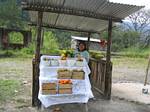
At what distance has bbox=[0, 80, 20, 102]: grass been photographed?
27.1 ft

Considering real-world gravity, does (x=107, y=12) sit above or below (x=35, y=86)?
above

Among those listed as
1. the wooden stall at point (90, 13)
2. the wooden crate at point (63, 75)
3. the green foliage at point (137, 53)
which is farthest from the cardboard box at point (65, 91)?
the green foliage at point (137, 53)

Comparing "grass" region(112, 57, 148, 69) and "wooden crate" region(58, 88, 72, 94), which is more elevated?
"wooden crate" region(58, 88, 72, 94)

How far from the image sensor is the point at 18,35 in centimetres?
2900

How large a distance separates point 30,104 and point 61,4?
243 centimetres

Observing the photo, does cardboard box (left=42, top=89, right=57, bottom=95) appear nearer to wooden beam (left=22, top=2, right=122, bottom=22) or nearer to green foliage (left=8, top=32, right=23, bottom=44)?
wooden beam (left=22, top=2, right=122, bottom=22)

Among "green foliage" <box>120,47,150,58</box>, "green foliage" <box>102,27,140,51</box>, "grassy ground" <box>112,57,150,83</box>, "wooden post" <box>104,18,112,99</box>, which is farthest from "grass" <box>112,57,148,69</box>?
"green foliage" <box>102,27,140,51</box>

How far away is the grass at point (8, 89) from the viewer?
8.25 metres

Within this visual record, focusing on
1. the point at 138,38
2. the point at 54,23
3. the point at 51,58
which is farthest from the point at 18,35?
the point at 51,58

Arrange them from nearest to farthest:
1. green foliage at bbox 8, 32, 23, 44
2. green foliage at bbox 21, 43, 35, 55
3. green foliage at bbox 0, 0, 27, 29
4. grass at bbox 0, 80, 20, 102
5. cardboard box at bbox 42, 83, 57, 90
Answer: cardboard box at bbox 42, 83, 57, 90
grass at bbox 0, 80, 20, 102
green foliage at bbox 21, 43, 35, 55
green foliage at bbox 8, 32, 23, 44
green foliage at bbox 0, 0, 27, 29

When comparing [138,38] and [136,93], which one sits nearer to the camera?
[136,93]

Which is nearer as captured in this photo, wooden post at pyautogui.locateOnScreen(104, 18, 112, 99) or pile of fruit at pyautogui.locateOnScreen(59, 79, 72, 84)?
pile of fruit at pyautogui.locateOnScreen(59, 79, 72, 84)

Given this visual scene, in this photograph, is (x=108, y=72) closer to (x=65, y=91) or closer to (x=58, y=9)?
(x=65, y=91)

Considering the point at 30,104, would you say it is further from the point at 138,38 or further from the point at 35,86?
the point at 138,38
